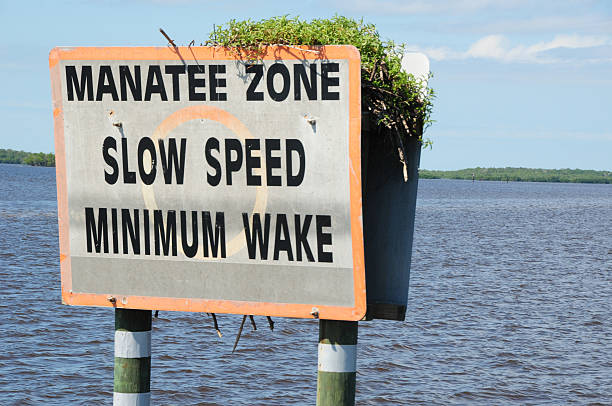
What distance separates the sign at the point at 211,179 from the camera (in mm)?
4789

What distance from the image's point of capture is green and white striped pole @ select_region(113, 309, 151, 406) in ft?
18.0

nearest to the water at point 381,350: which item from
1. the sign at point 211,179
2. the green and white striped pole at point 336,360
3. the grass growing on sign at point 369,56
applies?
the green and white striped pole at point 336,360

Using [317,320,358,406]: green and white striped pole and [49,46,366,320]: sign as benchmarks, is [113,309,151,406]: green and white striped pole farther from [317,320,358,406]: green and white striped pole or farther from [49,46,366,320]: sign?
[317,320,358,406]: green and white striped pole

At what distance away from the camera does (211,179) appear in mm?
5062

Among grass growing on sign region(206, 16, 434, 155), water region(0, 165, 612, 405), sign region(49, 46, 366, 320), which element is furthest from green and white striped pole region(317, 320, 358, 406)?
water region(0, 165, 612, 405)

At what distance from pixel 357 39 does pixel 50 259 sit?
27.7m

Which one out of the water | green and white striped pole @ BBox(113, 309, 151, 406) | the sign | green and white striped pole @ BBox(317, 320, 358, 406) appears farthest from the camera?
the water

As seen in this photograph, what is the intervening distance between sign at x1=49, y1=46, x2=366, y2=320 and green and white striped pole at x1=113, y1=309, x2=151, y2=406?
0.22m

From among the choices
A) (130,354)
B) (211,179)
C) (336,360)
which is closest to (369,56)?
(211,179)

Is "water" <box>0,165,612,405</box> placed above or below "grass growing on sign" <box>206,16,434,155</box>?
below

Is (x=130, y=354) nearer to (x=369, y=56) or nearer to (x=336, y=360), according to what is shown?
(x=336, y=360)

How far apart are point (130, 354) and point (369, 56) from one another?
8.58 feet

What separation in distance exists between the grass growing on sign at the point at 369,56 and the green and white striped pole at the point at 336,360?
117cm

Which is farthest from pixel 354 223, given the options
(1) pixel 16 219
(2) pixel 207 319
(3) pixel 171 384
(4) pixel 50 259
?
(1) pixel 16 219
